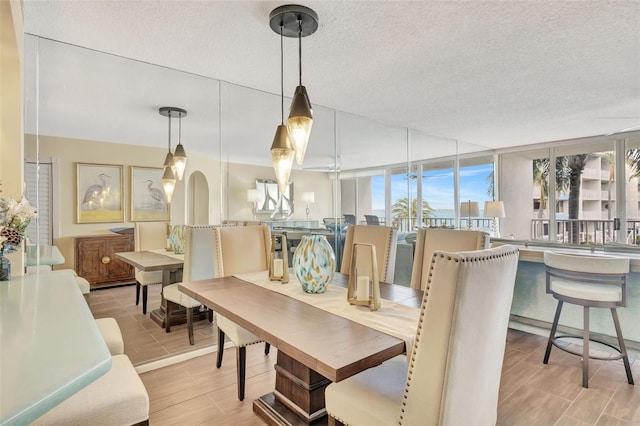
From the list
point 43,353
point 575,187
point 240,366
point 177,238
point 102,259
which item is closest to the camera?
point 43,353

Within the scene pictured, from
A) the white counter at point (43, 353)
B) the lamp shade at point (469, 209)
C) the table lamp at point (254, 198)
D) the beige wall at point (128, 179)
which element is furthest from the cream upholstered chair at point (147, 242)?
the lamp shade at point (469, 209)

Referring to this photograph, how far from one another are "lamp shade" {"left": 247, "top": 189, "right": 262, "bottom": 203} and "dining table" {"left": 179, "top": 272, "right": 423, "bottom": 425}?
1.42 m

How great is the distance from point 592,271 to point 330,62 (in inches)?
93.3

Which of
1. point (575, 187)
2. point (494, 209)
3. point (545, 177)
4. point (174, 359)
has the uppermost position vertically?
point (545, 177)

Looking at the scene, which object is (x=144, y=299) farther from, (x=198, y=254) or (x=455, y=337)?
(x=455, y=337)

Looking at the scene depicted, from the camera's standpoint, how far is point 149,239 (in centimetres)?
309

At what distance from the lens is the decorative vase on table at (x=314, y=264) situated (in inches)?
72.0

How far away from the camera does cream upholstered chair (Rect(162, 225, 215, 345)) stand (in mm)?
2936

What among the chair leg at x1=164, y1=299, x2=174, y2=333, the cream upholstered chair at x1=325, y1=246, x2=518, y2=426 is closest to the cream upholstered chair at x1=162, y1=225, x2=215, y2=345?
the chair leg at x1=164, y1=299, x2=174, y2=333

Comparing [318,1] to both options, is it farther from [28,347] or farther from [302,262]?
[28,347]

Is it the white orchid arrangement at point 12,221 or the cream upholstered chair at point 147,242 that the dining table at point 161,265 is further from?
the white orchid arrangement at point 12,221

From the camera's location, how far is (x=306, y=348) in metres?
1.13

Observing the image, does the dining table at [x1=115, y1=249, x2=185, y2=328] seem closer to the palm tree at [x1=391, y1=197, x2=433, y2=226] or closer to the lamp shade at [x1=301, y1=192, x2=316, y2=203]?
the lamp shade at [x1=301, y1=192, x2=316, y2=203]

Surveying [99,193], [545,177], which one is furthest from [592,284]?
[545,177]
